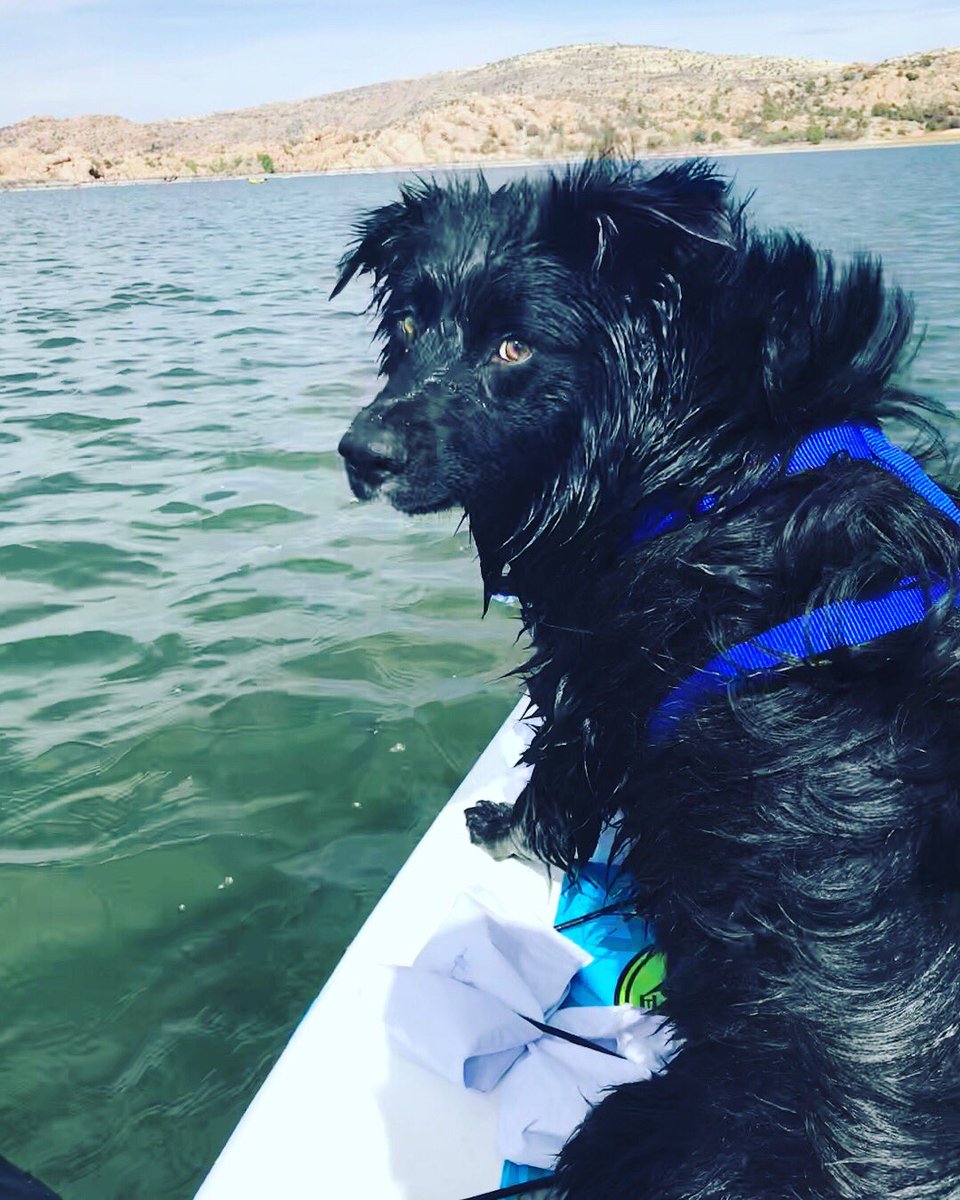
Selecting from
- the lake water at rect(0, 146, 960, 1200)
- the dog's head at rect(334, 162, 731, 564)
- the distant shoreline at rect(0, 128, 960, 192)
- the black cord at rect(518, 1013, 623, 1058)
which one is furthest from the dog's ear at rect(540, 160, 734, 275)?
the distant shoreline at rect(0, 128, 960, 192)

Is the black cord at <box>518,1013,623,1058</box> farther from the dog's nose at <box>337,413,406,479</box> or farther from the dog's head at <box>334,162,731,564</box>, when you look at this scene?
the dog's nose at <box>337,413,406,479</box>

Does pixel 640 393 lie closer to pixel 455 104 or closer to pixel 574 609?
pixel 574 609

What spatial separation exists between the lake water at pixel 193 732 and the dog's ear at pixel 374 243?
19 cm

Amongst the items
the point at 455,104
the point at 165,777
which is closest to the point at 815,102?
the point at 455,104

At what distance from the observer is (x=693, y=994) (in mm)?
1618

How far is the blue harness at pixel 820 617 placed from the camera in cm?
154

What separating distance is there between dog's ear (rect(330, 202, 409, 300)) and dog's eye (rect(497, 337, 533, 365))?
558 mm

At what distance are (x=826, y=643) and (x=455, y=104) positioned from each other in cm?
7855

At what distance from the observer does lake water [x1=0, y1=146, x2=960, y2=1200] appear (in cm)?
261

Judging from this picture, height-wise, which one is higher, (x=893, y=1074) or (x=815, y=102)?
(x=815, y=102)

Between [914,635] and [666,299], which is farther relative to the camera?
[666,299]

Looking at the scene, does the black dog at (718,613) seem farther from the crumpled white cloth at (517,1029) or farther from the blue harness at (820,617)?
the crumpled white cloth at (517,1029)

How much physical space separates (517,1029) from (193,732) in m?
2.26

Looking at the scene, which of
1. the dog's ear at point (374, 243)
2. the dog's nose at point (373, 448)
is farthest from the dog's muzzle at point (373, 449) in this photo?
the dog's ear at point (374, 243)
